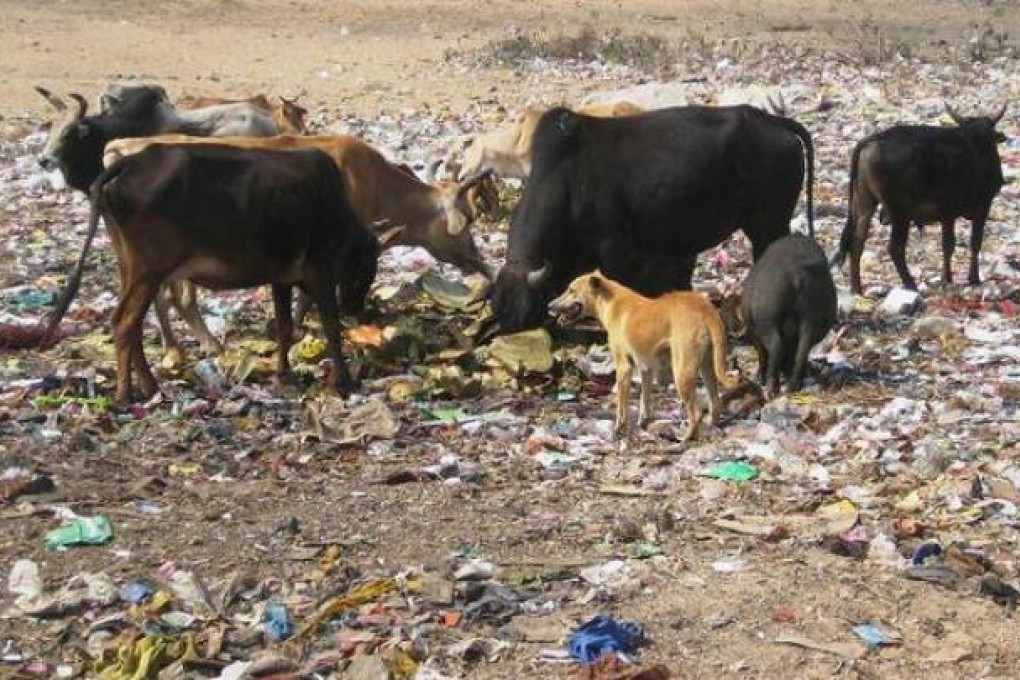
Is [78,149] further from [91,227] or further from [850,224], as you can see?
[850,224]

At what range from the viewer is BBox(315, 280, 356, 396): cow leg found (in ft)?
28.6

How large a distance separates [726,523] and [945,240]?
5.11 metres

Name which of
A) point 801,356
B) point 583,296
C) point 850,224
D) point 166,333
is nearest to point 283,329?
point 166,333

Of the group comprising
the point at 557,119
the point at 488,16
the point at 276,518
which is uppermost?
the point at 557,119

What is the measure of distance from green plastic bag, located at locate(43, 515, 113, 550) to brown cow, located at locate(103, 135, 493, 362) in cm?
387

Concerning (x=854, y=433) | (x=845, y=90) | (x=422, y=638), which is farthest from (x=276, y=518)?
(x=845, y=90)

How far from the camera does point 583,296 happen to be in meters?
8.21

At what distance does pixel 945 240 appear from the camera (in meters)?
11.0

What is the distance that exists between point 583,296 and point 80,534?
2.81 m

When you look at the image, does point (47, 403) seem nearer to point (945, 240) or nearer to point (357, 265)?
point (357, 265)

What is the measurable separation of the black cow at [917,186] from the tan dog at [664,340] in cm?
322

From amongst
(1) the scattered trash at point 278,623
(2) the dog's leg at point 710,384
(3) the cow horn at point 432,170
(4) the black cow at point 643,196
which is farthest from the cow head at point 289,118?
(1) the scattered trash at point 278,623

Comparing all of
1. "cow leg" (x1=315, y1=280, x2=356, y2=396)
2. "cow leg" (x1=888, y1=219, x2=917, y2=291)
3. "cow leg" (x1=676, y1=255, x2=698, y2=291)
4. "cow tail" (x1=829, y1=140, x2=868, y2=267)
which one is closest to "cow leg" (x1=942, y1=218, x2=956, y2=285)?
"cow leg" (x1=888, y1=219, x2=917, y2=291)

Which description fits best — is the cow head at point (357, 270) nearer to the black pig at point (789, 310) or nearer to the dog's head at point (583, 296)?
the dog's head at point (583, 296)
